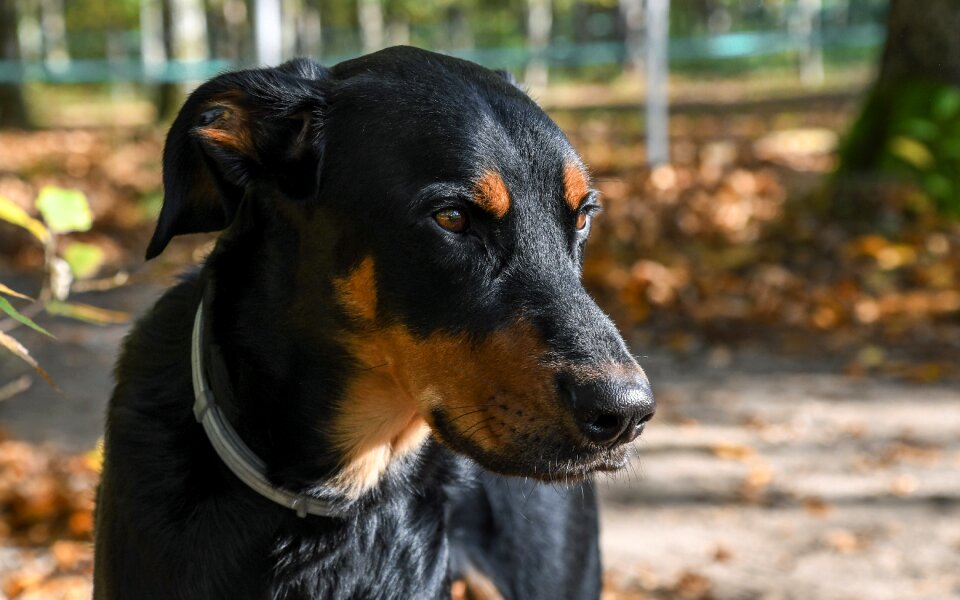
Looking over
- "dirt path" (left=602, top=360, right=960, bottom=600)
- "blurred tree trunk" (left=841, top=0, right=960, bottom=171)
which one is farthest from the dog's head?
"blurred tree trunk" (left=841, top=0, right=960, bottom=171)

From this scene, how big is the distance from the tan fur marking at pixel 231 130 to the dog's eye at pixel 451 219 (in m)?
0.52

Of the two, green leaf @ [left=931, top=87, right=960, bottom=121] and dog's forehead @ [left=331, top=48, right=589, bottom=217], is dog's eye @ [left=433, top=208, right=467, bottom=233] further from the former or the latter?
green leaf @ [left=931, top=87, right=960, bottom=121]

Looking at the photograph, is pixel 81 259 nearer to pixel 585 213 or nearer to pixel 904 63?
pixel 585 213

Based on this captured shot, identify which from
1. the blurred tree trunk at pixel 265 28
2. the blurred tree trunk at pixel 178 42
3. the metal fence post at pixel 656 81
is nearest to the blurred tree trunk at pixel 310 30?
the blurred tree trunk at pixel 178 42

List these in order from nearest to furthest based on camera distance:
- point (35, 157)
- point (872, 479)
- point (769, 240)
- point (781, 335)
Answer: point (872, 479) < point (781, 335) < point (769, 240) < point (35, 157)

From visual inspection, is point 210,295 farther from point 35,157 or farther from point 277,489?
point 35,157

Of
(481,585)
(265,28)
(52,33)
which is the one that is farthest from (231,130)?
(52,33)

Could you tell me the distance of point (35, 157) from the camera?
637 inches

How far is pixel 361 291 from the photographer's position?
2590mm

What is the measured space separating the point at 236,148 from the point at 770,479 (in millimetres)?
3812

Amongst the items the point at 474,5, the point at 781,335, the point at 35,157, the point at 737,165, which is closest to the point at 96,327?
the point at 781,335

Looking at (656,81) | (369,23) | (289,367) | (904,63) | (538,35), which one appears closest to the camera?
(289,367)

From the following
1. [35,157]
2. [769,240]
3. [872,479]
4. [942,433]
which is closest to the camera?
[872,479]

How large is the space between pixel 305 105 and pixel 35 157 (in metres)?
14.9
